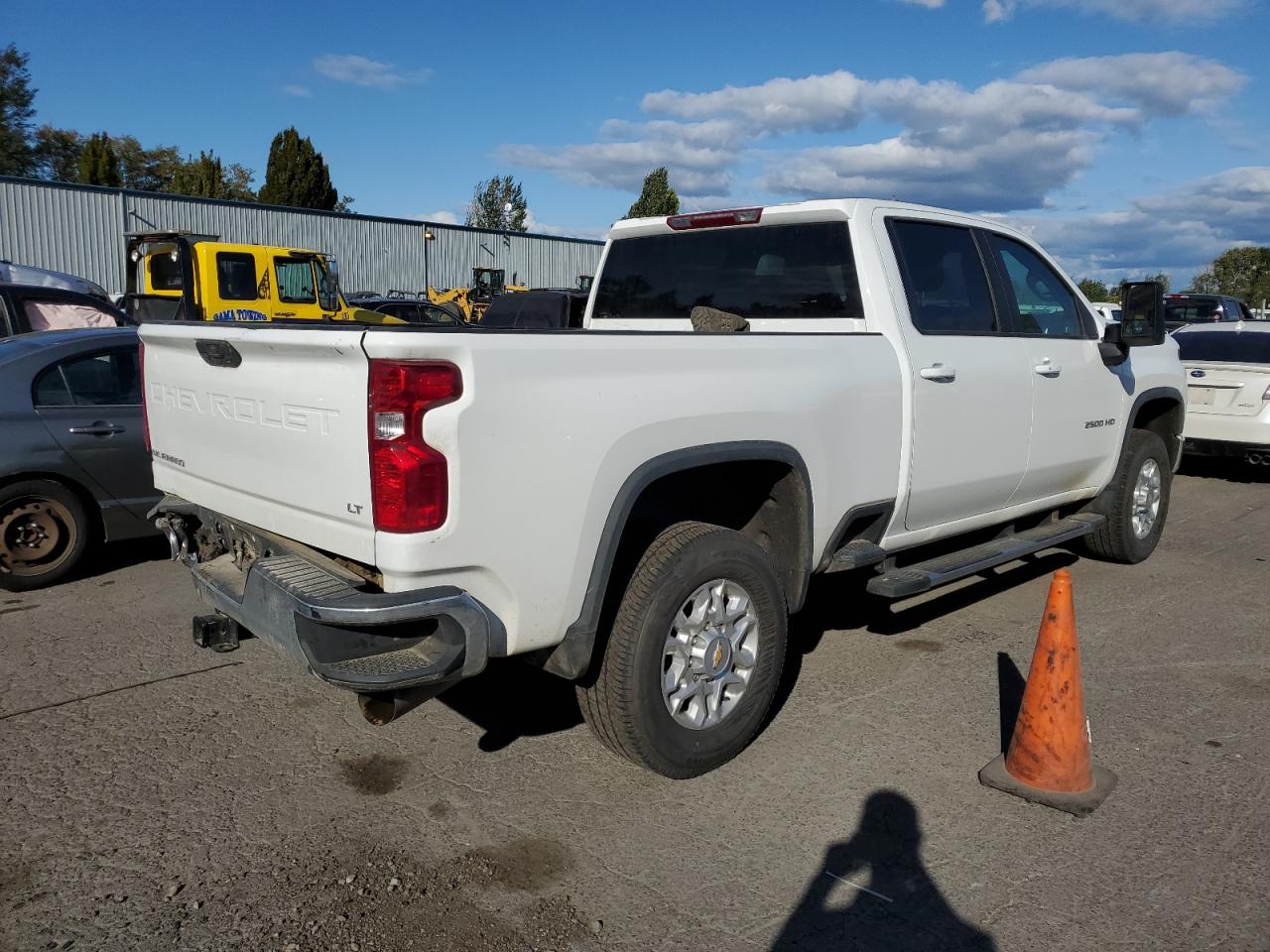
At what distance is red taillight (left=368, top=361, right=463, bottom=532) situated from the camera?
9.23ft

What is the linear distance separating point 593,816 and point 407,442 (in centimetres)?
150

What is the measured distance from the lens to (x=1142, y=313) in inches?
221

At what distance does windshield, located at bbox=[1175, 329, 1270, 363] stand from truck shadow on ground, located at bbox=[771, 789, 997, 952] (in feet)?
27.2

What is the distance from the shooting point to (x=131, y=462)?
6.27 m

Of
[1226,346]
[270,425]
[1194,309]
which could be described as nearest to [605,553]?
[270,425]

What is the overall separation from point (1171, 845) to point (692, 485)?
1998 millimetres

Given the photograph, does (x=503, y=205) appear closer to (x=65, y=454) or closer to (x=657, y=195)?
(x=657, y=195)

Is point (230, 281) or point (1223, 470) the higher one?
point (230, 281)

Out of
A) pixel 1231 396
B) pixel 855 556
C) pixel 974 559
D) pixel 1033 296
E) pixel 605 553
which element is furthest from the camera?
pixel 1231 396

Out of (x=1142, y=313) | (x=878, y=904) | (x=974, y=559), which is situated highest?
(x=1142, y=313)

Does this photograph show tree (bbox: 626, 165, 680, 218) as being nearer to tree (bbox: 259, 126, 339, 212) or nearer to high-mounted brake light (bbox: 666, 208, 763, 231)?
tree (bbox: 259, 126, 339, 212)

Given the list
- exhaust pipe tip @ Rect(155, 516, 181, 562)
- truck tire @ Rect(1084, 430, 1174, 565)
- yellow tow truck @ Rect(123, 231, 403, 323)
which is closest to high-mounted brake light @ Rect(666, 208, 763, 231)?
exhaust pipe tip @ Rect(155, 516, 181, 562)

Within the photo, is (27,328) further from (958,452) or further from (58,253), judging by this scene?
(58,253)

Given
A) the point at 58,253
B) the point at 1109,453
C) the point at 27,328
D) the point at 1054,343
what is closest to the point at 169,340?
the point at 1054,343
